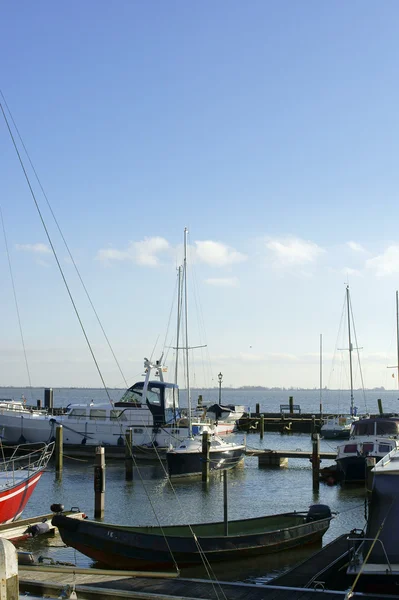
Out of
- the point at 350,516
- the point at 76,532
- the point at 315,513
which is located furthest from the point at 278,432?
the point at 76,532

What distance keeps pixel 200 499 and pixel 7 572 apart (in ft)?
74.4

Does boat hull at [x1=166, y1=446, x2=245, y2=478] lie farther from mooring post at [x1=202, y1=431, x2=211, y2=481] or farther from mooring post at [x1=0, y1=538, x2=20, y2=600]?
mooring post at [x1=0, y1=538, x2=20, y2=600]

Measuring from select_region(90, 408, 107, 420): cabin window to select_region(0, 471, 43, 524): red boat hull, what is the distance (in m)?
19.8

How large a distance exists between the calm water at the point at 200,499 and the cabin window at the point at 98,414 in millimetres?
3997

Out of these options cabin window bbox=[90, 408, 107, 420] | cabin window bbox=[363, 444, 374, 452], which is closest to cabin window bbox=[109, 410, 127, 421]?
cabin window bbox=[90, 408, 107, 420]

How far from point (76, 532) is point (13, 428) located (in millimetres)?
27848

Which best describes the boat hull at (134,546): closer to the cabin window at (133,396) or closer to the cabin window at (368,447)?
the cabin window at (368,447)

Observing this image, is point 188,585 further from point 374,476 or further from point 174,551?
point 374,476

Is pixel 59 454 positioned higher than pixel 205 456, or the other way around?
pixel 205 456

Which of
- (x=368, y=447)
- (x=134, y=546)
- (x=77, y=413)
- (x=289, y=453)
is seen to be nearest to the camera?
(x=134, y=546)

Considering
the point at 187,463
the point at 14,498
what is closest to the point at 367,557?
the point at 14,498

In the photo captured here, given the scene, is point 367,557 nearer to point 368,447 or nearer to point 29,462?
point 29,462

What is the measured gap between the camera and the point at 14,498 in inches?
832

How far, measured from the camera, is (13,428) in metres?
42.8
